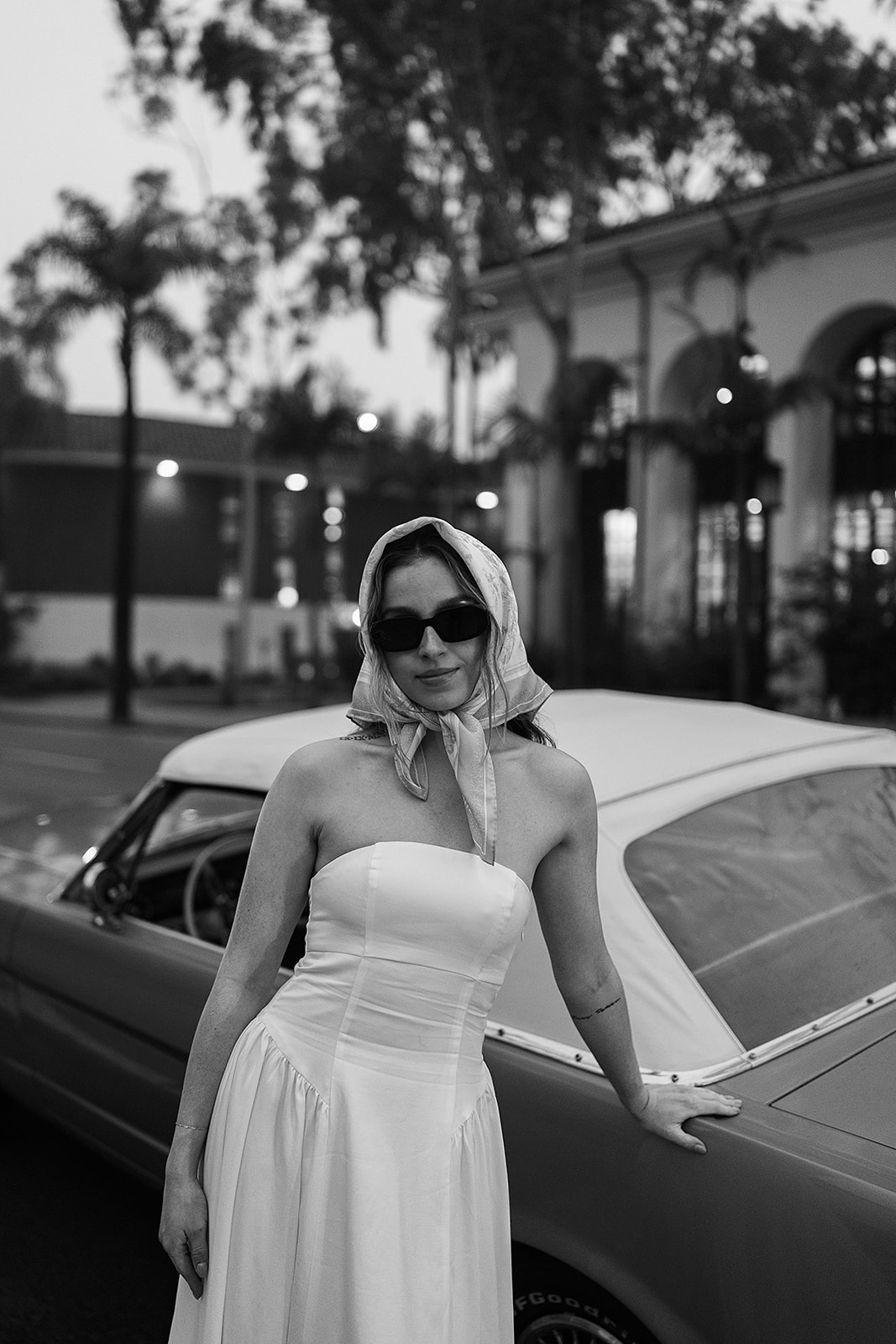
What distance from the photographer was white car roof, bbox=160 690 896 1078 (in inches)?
87.0

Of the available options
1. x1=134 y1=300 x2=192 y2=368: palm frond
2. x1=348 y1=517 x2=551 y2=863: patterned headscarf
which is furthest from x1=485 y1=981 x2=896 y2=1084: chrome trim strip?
x1=134 y1=300 x2=192 y2=368: palm frond

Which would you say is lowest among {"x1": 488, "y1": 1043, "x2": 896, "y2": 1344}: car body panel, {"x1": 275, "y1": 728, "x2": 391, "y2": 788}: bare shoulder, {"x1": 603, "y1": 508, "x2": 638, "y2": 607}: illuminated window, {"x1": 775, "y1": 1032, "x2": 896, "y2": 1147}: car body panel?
{"x1": 488, "y1": 1043, "x2": 896, "y2": 1344}: car body panel

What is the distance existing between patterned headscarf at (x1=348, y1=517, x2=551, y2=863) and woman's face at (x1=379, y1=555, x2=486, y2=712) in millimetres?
16

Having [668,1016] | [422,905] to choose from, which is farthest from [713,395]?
[422,905]

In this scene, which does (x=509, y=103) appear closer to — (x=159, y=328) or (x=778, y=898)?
(x=159, y=328)

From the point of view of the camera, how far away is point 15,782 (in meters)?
12.7

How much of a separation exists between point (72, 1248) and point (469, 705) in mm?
2352

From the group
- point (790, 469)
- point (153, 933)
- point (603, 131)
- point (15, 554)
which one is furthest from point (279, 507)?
point (153, 933)

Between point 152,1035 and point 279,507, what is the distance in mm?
36163

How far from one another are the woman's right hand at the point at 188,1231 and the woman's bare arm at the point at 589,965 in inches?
24.8

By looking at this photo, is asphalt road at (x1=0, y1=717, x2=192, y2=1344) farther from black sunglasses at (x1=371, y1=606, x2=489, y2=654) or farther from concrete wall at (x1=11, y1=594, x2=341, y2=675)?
concrete wall at (x1=11, y1=594, x2=341, y2=675)

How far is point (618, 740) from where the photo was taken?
2.94 m

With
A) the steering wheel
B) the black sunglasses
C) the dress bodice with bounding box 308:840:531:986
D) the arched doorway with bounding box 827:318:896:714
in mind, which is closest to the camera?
the dress bodice with bounding box 308:840:531:986

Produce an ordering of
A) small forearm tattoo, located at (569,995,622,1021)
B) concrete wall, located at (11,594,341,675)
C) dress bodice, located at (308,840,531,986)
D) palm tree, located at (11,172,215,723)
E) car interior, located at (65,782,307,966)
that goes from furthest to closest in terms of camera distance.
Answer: concrete wall, located at (11,594,341,675) → palm tree, located at (11,172,215,723) → car interior, located at (65,782,307,966) → small forearm tattoo, located at (569,995,622,1021) → dress bodice, located at (308,840,531,986)
